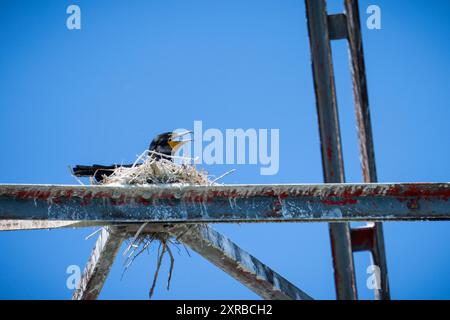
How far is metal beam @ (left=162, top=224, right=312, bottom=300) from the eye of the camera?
15.4 ft

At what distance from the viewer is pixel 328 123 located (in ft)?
17.0

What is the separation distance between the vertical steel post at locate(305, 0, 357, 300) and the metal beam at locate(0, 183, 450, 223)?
2.59ft

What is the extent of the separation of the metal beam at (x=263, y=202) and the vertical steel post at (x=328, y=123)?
789 millimetres

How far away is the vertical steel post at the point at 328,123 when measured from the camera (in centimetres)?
517

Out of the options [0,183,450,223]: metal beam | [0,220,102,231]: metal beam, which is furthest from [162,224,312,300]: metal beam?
[0,220,102,231]: metal beam

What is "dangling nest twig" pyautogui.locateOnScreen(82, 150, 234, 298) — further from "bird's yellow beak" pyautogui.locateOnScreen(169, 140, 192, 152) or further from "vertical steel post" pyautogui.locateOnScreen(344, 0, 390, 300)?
"bird's yellow beak" pyautogui.locateOnScreen(169, 140, 192, 152)

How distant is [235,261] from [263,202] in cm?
65
